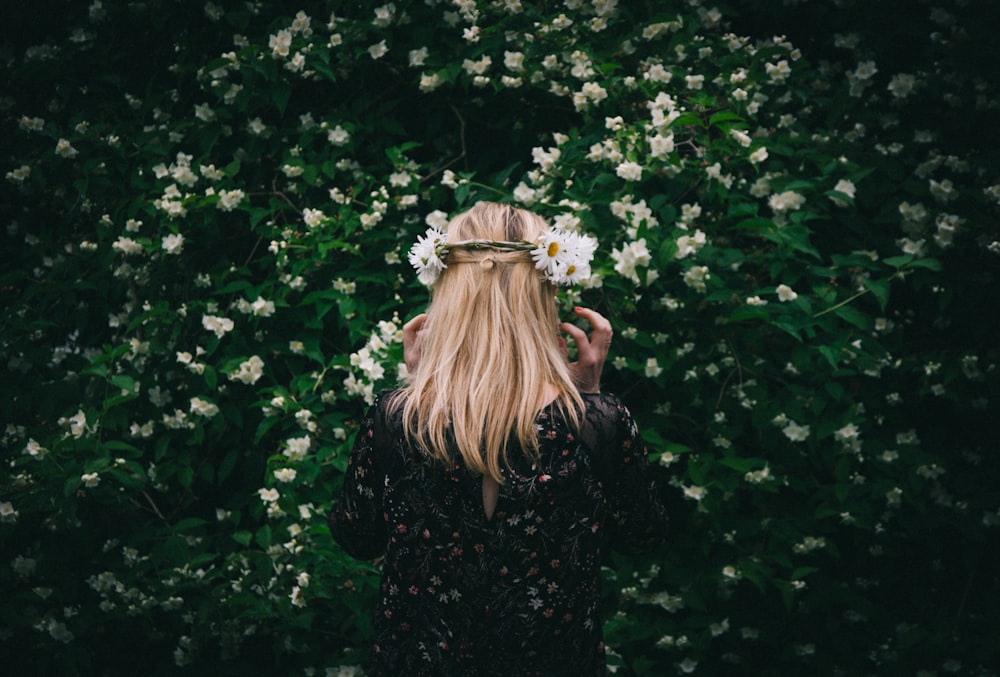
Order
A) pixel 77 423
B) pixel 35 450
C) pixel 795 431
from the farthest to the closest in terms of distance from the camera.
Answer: pixel 77 423 < pixel 35 450 < pixel 795 431

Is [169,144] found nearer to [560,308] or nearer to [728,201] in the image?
[560,308]

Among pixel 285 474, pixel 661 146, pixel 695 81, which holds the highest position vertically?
pixel 695 81

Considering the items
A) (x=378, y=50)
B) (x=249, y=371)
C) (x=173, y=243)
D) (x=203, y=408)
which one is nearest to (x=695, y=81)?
(x=378, y=50)

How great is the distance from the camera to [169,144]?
3322 millimetres

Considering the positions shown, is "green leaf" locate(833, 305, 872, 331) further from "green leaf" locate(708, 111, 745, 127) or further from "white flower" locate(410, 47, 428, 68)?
"white flower" locate(410, 47, 428, 68)

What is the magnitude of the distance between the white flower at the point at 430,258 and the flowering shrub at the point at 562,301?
80 cm

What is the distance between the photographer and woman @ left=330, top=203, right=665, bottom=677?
1.67m

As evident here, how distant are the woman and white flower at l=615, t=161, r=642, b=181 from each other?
919 millimetres

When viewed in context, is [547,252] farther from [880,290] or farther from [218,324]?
[218,324]

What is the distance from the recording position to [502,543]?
5.60 ft

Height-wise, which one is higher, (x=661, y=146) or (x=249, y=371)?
(x=661, y=146)

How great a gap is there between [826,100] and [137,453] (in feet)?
9.56

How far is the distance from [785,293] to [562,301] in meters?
0.72

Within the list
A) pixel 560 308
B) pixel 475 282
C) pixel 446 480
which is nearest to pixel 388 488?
pixel 446 480
